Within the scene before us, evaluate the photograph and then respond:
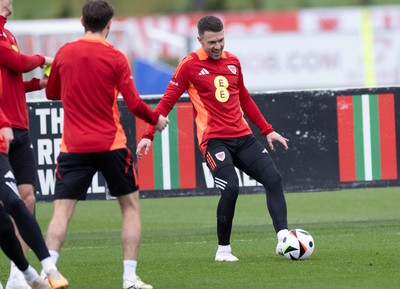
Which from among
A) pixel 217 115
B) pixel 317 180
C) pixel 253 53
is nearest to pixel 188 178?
pixel 317 180

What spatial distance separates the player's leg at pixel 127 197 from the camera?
309 inches

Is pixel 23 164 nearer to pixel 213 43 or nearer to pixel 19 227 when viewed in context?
pixel 19 227

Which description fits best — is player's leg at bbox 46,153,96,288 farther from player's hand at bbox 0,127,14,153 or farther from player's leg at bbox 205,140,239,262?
player's leg at bbox 205,140,239,262

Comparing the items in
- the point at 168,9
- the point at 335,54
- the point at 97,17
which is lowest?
the point at 97,17

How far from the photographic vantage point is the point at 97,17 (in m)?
7.73

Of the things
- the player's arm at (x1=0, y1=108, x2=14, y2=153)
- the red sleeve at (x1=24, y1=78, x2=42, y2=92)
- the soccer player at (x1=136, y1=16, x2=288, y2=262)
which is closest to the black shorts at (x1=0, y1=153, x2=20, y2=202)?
the player's arm at (x1=0, y1=108, x2=14, y2=153)

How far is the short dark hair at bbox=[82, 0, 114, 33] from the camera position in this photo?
304 inches

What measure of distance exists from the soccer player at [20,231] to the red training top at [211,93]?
204 cm

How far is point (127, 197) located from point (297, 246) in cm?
201

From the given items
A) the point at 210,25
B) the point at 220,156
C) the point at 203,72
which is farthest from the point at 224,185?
the point at 210,25

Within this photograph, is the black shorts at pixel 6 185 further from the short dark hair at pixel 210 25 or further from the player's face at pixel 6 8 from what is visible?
the short dark hair at pixel 210 25

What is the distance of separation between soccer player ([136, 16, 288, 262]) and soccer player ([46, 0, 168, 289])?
168 centimetres

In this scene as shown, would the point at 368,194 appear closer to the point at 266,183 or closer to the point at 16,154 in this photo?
the point at 266,183

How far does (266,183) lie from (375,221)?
11.6ft
